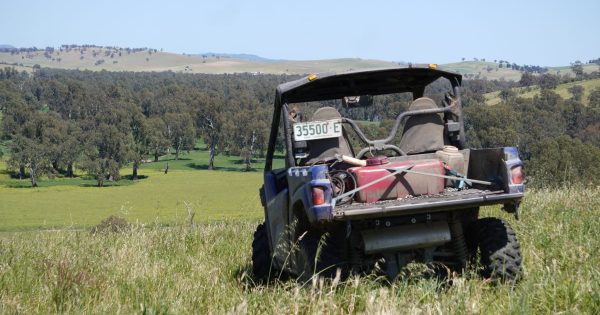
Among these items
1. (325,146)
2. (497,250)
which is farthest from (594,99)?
(497,250)

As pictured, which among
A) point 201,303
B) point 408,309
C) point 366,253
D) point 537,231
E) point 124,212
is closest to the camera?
point 408,309

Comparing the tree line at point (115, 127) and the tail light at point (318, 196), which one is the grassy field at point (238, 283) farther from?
the tree line at point (115, 127)

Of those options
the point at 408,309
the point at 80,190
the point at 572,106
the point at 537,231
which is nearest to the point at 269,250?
the point at 537,231

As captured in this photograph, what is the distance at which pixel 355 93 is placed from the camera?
26.2ft

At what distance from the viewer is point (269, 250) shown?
7406 millimetres

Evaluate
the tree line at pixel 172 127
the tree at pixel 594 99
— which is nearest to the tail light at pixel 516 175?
the tree line at pixel 172 127

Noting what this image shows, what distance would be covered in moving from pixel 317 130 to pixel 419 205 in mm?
1611

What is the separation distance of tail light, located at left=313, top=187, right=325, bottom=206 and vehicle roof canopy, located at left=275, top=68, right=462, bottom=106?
156 cm

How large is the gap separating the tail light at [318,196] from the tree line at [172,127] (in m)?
64.6

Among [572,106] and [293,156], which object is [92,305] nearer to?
[293,156]

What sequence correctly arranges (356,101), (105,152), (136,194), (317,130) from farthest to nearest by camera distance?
(105,152)
(136,194)
(356,101)
(317,130)

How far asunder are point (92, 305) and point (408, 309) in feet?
7.82

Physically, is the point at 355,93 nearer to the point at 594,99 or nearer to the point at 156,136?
the point at 156,136

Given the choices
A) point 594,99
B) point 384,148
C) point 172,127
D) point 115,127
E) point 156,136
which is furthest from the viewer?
point 172,127
